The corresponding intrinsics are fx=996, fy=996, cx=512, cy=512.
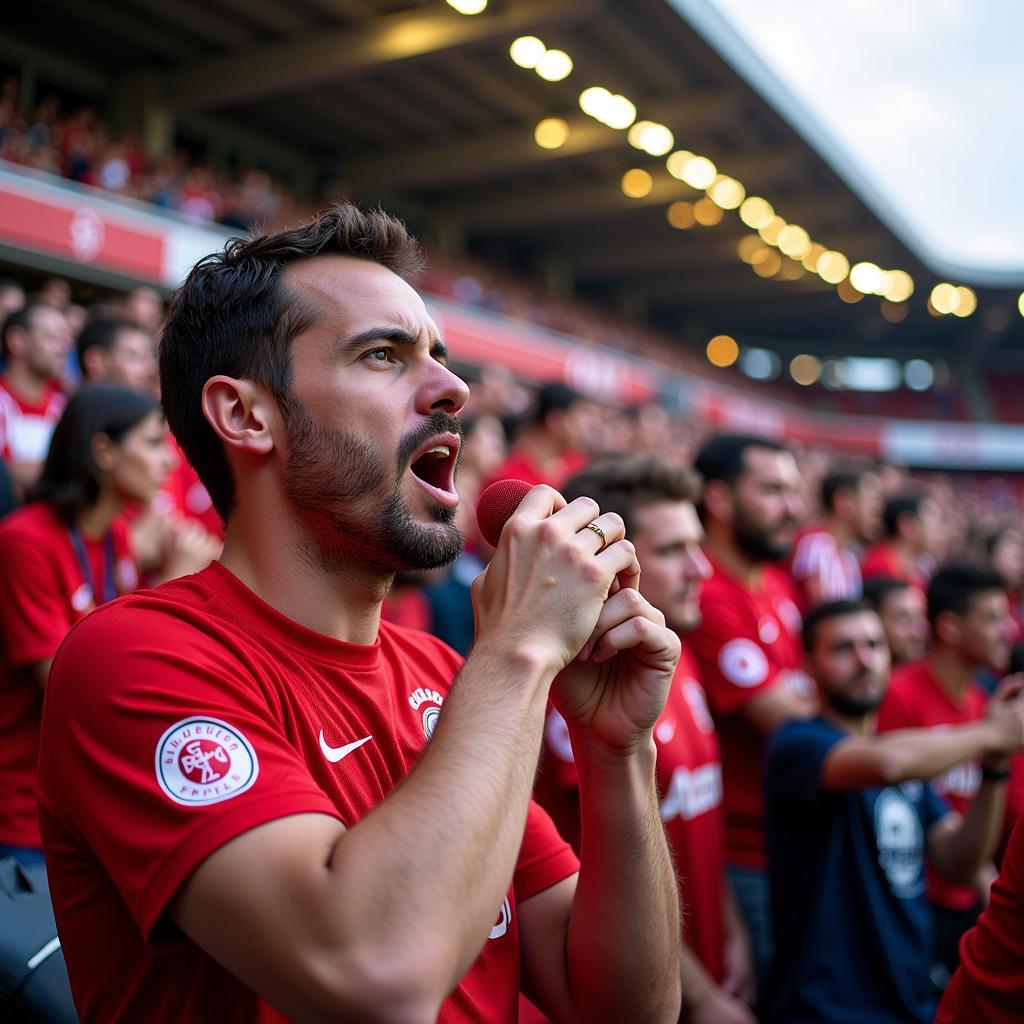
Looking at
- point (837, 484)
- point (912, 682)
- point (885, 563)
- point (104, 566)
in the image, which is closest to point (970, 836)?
point (912, 682)

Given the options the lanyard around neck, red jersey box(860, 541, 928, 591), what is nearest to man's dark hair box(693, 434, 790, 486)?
the lanyard around neck

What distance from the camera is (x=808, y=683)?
4.57 m

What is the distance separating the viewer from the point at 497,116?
18422 millimetres

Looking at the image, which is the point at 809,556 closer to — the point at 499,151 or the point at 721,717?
the point at 721,717

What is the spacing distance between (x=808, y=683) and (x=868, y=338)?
37877 millimetres

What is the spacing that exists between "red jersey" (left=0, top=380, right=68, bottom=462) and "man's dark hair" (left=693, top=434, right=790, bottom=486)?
3.27m

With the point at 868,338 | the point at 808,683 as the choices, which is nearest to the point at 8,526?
the point at 808,683

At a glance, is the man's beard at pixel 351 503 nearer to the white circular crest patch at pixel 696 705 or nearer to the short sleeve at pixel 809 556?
the white circular crest patch at pixel 696 705

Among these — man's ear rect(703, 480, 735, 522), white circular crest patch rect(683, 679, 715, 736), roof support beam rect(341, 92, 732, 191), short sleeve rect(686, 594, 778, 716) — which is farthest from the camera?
roof support beam rect(341, 92, 732, 191)

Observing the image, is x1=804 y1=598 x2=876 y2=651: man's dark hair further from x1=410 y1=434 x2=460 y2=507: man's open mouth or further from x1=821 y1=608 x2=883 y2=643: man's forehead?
x1=410 y1=434 x2=460 y2=507: man's open mouth

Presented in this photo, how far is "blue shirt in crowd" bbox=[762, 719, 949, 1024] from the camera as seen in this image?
111 inches

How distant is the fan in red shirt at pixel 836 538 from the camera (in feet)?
21.0

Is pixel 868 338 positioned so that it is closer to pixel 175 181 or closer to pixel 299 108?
pixel 299 108

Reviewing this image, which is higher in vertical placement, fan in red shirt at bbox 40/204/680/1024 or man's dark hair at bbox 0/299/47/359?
man's dark hair at bbox 0/299/47/359
